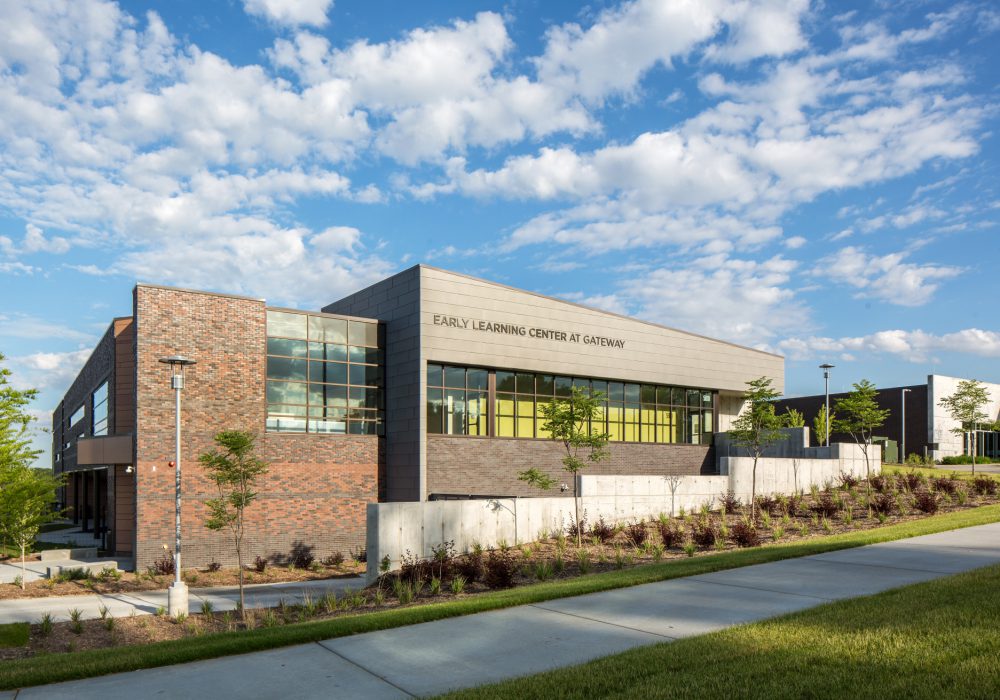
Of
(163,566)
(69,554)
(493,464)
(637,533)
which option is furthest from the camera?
(493,464)

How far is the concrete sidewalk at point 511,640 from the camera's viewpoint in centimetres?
796

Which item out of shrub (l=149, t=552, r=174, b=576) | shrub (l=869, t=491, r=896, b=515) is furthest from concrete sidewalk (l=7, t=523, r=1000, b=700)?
shrub (l=149, t=552, r=174, b=576)

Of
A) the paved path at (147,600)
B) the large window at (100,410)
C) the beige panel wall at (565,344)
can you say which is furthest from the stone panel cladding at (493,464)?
the large window at (100,410)

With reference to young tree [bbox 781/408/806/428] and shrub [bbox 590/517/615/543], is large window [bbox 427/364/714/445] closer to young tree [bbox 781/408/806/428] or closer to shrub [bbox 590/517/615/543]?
young tree [bbox 781/408/806/428]

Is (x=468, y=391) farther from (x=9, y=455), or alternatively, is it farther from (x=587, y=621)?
(x=587, y=621)

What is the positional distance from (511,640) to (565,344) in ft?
84.3

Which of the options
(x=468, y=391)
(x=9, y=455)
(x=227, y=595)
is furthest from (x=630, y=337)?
(x=9, y=455)

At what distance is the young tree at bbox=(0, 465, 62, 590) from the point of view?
2367cm

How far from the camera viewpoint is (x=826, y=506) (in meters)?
23.0

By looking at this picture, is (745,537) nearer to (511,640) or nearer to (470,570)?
(470,570)

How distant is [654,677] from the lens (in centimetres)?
725

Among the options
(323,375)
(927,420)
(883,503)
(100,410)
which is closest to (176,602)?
(323,375)

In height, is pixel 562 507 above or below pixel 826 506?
above

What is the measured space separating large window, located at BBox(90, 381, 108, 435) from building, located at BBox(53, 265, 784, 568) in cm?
25
